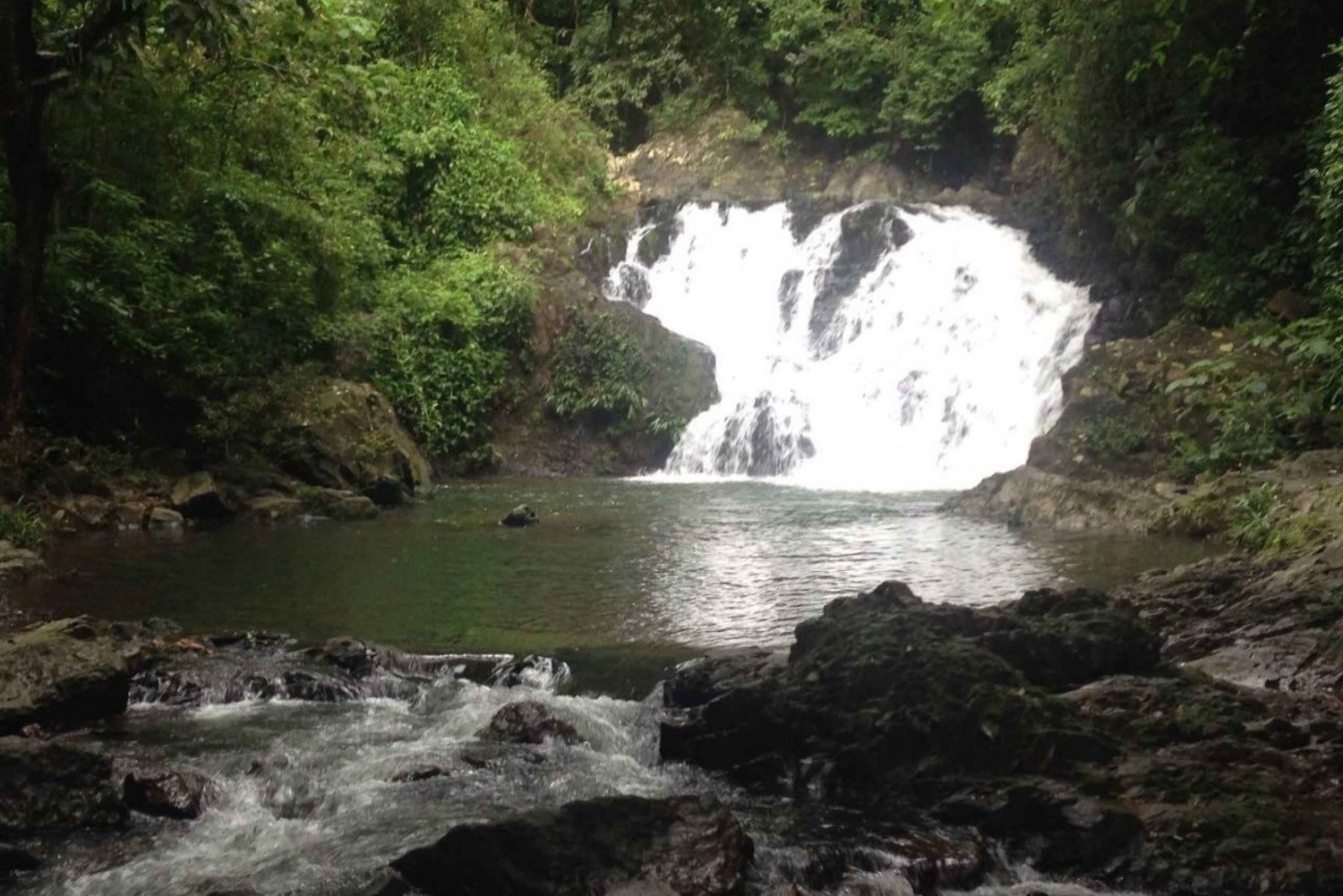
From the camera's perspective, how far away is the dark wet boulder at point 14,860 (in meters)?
4.86

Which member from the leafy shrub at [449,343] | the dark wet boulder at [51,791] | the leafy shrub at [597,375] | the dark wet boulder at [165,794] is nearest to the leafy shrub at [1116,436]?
the leafy shrub at [597,375]

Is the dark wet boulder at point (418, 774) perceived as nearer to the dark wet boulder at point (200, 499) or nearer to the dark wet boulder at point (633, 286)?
the dark wet boulder at point (200, 499)

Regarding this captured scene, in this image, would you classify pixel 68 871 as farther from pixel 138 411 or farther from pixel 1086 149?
pixel 1086 149

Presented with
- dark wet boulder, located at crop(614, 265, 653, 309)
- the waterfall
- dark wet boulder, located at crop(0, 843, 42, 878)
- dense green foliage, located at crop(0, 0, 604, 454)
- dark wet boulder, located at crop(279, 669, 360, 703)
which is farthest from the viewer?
dark wet boulder, located at crop(614, 265, 653, 309)

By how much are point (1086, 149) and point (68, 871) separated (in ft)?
54.1

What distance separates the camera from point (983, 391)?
18.5 meters

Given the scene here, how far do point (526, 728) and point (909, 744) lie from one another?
6.71 feet

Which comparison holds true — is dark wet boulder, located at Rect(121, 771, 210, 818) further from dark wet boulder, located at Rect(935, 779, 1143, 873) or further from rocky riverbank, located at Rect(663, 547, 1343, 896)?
dark wet boulder, located at Rect(935, 779, 1143, 873)

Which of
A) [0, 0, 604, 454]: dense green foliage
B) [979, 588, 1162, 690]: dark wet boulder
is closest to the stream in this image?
[979, 588, 1162, 690]: dark wet boulder

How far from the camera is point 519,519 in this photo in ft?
44.9

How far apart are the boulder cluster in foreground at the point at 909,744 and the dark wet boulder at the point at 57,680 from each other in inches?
0.7

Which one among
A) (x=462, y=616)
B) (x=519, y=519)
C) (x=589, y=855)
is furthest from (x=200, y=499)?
(x=589, y=855)

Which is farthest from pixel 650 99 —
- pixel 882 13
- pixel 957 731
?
pixel 957 731

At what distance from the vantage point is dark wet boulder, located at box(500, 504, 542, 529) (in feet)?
44.6
